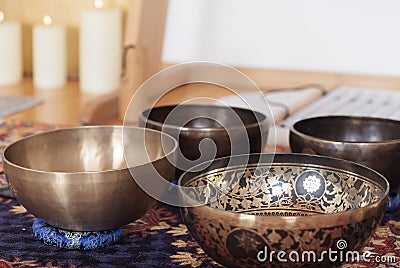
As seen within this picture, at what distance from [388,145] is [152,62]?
952 mm

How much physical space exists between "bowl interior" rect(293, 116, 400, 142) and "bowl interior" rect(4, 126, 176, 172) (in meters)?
0.21

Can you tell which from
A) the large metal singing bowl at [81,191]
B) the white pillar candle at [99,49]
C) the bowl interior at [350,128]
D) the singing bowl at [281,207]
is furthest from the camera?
the white pillar candle at [99,49]

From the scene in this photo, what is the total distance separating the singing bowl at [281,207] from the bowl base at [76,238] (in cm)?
11

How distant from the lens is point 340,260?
24.8 inches

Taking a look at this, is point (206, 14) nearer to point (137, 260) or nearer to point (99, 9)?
point (99, 9)

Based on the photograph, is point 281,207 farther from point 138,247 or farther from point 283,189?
point 138,247

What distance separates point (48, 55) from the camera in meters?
1.78

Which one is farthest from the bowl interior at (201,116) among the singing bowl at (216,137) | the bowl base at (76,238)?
the bowl base at (76,238)

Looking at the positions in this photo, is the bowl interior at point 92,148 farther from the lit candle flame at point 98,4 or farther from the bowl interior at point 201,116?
the lit candle flame at point 98,4

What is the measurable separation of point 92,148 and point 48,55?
95 centimetres

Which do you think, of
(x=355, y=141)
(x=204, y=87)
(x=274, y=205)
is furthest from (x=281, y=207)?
(x=204, y=87)

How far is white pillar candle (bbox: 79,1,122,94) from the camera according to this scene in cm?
174

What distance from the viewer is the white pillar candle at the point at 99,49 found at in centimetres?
174

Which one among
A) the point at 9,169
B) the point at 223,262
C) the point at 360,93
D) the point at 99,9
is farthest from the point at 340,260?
the point at 99,9
